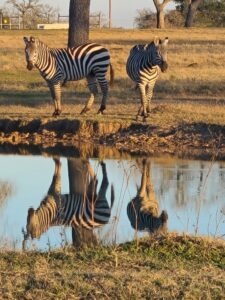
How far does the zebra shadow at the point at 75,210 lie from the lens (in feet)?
31.4

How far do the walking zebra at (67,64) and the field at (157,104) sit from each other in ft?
1.76

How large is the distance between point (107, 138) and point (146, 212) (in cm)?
651

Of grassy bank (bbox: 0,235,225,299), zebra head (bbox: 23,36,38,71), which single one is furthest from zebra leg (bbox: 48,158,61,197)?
grassy bank (bbox: 0,235,225,299)

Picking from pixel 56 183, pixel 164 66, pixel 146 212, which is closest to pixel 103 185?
pixel 56 183

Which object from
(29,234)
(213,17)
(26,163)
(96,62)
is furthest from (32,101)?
(213,17)

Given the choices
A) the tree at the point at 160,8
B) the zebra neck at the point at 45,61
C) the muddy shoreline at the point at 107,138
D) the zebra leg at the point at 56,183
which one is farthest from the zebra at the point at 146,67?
the tree at the point at 160,8

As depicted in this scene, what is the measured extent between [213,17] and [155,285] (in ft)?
237

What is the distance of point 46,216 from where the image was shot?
10.5 metres

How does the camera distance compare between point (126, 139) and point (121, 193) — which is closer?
point (121, 193)

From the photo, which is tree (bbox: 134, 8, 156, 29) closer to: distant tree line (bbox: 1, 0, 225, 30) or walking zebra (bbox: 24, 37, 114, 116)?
distant tree line (bbox: 1, 0, 225, 30)

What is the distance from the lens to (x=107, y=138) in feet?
57.0

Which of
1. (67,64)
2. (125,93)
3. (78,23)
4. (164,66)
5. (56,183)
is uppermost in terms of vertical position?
(78,23)

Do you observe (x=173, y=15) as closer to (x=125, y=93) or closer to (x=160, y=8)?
(x=160, y=8)

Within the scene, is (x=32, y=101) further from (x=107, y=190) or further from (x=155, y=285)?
(x=155, y=285)
